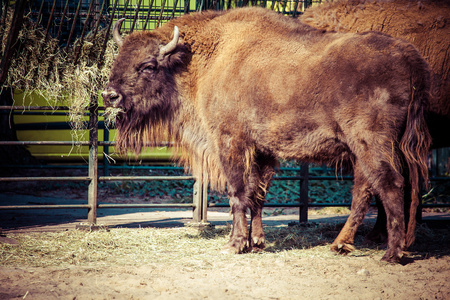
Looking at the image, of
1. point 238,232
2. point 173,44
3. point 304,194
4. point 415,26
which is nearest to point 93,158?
point 173,44

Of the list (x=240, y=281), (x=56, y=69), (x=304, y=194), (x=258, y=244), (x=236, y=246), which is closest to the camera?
(x=240, y=281)

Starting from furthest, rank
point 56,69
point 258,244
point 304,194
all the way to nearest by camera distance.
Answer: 1. point 304,194
2. point 56,69
3. point 258,244

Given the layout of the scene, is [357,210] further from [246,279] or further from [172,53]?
[172,53]

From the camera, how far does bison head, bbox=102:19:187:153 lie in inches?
201

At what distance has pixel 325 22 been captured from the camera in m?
5.96

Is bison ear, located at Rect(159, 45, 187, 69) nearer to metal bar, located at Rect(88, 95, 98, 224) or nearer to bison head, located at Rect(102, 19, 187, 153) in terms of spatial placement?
bison head, located at Rect(102, 19, 187, 153)

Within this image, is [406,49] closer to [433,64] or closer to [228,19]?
[433,64]

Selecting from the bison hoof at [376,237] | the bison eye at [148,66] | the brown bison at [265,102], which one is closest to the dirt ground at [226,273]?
the bison hoof at [376,237]

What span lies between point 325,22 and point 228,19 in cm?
139

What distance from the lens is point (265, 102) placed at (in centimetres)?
482

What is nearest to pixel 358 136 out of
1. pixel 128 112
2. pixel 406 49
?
pixel 406 49

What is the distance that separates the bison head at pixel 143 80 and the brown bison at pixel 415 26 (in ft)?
6.75

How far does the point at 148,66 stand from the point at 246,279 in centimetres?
262

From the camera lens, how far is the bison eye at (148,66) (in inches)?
203
